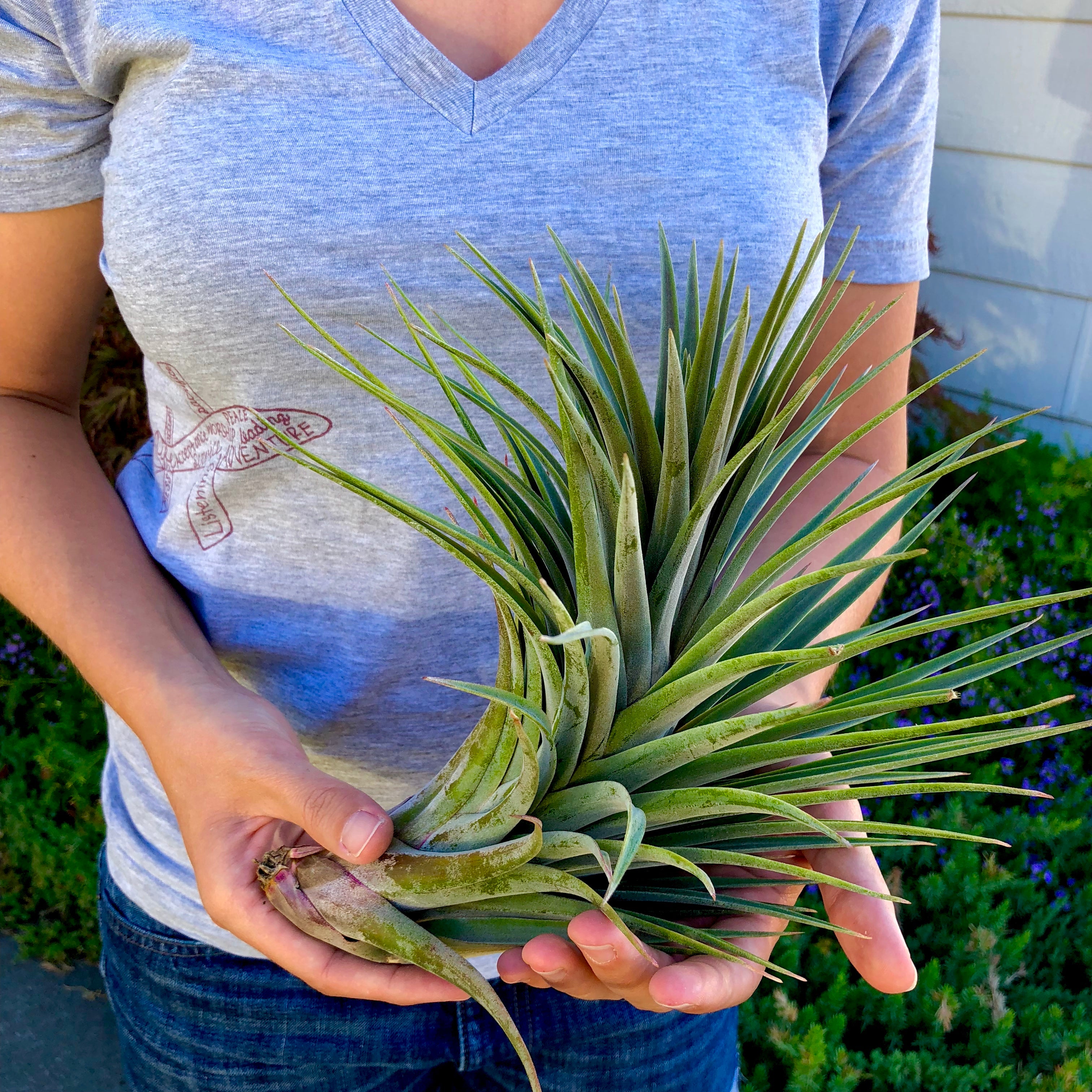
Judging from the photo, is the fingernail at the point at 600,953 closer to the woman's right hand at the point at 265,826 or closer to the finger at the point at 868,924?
the woman's right hand at the point at 265,826

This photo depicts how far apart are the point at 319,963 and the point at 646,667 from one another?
1.52 feet

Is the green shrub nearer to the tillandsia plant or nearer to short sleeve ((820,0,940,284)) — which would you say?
the tillandsia plant

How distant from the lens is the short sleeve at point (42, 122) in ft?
3.99

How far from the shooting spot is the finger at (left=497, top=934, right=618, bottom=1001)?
92 cm

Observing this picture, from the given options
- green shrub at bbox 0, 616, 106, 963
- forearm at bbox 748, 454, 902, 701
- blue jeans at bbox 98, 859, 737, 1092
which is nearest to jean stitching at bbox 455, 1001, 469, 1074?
blue jeans at bbox 98, 859, 737, 1092

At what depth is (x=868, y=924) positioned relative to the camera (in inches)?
42.2

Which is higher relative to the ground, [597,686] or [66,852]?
[597,686]

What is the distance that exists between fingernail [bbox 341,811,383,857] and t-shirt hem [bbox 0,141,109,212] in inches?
37.0

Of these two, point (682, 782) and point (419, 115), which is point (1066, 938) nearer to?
point (682, 782)

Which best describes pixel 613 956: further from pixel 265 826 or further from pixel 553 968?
pixel 265 826

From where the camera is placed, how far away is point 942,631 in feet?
12.3

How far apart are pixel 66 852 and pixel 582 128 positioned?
9.45 feet

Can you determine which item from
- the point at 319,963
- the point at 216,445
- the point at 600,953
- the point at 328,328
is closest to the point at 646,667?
the point at 600,953

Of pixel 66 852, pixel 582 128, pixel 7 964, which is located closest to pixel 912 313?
pixel 582 128
